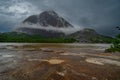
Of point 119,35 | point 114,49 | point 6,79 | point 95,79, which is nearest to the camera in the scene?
point 6,79

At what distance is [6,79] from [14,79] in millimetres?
571

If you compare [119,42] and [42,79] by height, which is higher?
[119,42]

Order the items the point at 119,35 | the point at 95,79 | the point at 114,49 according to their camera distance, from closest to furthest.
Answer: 1. the point at 95,79
2. the point at 119,35
3. the point at 114,49

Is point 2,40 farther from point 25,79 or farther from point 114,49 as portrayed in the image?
point 25,79

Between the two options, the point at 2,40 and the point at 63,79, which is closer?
the point at 63,79

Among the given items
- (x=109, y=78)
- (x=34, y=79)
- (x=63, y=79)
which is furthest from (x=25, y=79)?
(x=109, y=78)

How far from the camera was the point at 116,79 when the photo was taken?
41.2ft

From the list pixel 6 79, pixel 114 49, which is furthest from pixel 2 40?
pixel 6 79

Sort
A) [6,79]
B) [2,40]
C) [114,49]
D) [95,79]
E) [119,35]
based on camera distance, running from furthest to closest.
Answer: [2,40] < [114,49] < [119,35] < [95,79] < [6,79]

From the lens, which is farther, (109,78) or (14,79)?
(109,78)

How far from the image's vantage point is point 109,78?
1280 cm

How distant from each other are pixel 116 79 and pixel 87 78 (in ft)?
7.78

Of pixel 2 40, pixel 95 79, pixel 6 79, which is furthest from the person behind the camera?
pixel 2 40

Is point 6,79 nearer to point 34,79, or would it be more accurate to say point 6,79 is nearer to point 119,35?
point 34,79
